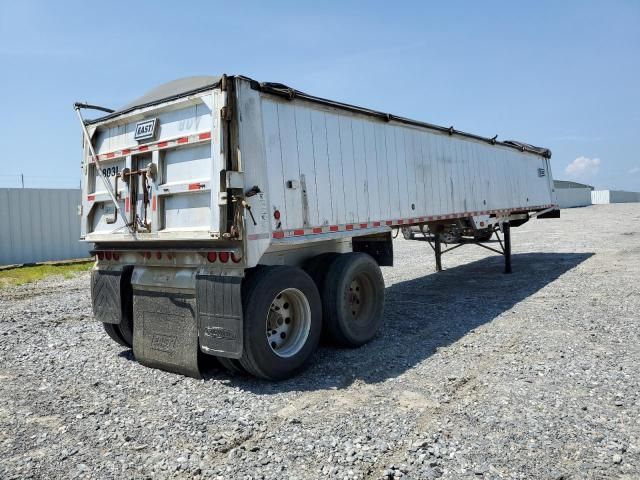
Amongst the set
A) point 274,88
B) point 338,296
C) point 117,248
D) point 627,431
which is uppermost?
point 274,88

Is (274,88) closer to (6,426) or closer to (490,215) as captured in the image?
(6,426)

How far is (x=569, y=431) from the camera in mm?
3738

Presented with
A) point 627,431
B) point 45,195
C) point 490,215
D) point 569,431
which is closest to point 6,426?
point 569,431

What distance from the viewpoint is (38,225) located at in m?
16.8

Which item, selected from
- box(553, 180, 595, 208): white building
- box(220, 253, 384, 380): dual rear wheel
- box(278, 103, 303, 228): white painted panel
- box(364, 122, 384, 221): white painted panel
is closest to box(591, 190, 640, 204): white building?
box(553, 180, 595, 208): white building

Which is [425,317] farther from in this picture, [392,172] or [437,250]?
[437,250]

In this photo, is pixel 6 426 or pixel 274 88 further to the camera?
pixel 274 88

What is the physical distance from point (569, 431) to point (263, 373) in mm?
2754

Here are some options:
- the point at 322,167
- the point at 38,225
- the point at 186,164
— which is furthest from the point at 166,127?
the point at 38,225

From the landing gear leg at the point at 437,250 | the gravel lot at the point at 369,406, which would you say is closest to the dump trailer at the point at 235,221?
the gravel lot at the point at 369,406

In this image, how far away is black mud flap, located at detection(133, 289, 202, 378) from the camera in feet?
17.2

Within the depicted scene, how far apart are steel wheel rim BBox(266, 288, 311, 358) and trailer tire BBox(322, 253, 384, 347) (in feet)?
1.64

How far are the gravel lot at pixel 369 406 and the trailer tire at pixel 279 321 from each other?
0.23 meters

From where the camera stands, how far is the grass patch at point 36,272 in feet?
42.9
